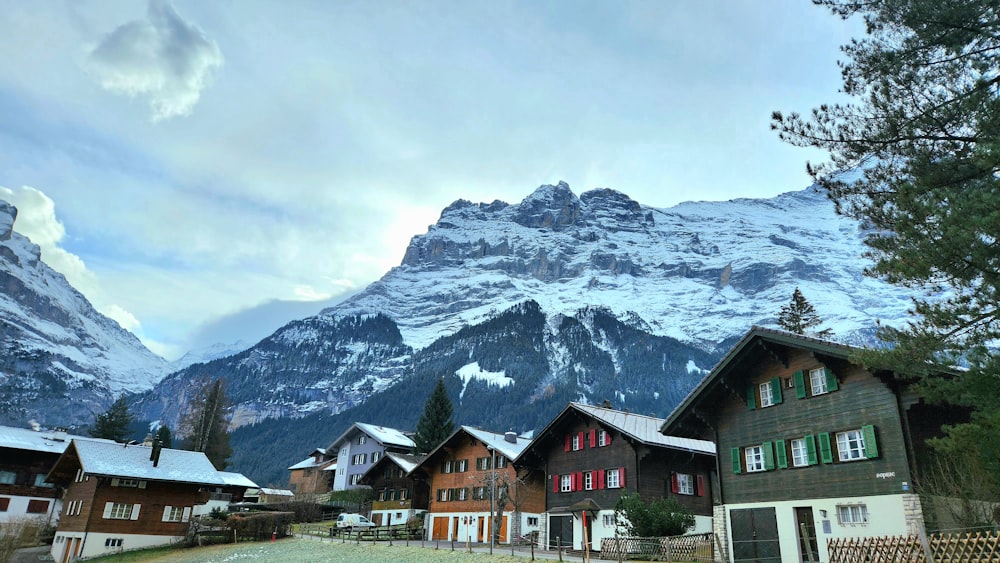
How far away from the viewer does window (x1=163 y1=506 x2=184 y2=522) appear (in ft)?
154

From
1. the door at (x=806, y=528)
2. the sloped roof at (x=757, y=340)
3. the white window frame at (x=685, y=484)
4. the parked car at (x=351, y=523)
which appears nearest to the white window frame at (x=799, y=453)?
the door at (x=806, y=528)

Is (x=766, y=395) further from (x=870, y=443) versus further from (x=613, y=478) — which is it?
(x=613, y=478)

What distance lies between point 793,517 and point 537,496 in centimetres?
2395

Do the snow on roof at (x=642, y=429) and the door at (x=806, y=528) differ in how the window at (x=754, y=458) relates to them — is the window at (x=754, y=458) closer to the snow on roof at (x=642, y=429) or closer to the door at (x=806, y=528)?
the door at (x=806, y=528)

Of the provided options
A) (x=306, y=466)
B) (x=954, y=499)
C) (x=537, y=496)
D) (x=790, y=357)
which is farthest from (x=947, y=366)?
(x=306, y=466)

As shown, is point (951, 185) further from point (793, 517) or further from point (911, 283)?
point (793, 517)

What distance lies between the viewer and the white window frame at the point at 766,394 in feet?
93.4

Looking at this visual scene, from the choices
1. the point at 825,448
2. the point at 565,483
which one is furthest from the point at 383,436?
the point at 825,448

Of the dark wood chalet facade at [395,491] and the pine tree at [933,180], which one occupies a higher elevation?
the pine tree at [933,180]

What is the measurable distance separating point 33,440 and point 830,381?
200ft

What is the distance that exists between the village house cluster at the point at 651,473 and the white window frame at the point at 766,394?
4cm

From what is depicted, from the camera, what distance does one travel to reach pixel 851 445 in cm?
2478

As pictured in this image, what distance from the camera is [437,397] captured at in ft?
263

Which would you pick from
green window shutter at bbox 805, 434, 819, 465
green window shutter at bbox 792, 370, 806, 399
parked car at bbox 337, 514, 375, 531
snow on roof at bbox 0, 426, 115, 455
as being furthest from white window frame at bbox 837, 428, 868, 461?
snow on roof at bbox 0, 426, 115, 455
